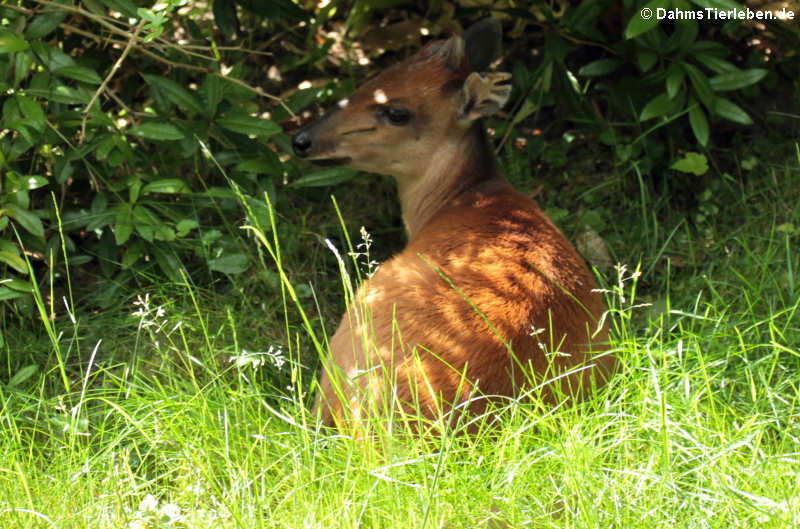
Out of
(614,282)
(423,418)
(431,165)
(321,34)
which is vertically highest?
(321,34)

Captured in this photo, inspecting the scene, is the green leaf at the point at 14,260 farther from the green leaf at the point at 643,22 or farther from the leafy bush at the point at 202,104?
Result: the green leaf at the point at 643,22

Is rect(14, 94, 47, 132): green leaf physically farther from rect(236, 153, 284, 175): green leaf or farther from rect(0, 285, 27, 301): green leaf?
rect(236, 153, 284, 175): green leaf

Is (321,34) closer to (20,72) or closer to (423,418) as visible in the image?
(20,72)

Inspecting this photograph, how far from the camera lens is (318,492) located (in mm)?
2828

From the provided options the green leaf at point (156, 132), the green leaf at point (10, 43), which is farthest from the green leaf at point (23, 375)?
the green leaf at point (10, 43)

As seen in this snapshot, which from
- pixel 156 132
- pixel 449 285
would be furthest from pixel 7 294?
pixel 449 285

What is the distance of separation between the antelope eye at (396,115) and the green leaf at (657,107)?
1.17 m

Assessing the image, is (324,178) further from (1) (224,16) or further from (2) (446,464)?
(2) (446,464)

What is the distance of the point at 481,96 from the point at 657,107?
97 cm

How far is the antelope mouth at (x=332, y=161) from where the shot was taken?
4.68m

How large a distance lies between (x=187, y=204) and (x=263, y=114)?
1082 mm

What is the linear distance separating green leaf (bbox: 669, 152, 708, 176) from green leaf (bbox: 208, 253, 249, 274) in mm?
2269

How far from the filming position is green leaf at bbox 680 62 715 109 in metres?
4.85

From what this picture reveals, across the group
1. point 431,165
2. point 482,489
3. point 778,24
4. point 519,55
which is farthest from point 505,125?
point 482,489
